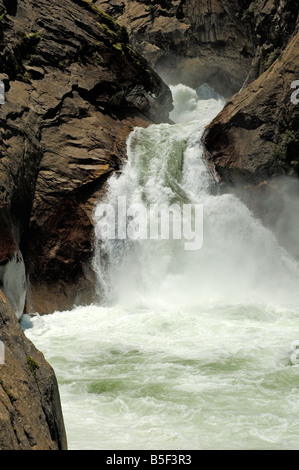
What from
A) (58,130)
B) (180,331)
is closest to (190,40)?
(58,130)

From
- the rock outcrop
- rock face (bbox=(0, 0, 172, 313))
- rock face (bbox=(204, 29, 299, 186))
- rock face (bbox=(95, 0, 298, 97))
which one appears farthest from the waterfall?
the rock outcrop

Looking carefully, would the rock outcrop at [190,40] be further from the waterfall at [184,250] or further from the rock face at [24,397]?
the rock face at [24,397]

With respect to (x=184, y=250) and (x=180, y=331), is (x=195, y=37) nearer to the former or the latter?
(x=184, y=250)

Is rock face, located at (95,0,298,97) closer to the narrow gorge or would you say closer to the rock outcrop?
the rock outcrop

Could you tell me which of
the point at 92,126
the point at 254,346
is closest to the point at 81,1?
the point at 92,126

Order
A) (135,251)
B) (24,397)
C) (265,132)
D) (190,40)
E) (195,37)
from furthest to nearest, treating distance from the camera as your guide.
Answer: (190,40)
(195,37)
(265,132)
(135,251)
(24,397)

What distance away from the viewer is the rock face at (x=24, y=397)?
411 centimetres

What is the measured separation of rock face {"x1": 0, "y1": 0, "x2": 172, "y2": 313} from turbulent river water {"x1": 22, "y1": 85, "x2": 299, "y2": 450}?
88 cm

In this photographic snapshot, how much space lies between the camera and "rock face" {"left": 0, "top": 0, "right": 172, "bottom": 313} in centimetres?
1497

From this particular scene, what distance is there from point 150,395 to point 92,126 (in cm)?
1409

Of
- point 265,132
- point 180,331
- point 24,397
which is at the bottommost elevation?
point 180,331

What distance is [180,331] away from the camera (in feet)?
39.7

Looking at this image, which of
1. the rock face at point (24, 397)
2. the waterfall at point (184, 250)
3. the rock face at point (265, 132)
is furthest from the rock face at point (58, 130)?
the rock face at point (24, 397)

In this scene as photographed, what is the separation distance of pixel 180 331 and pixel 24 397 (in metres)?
7.92
